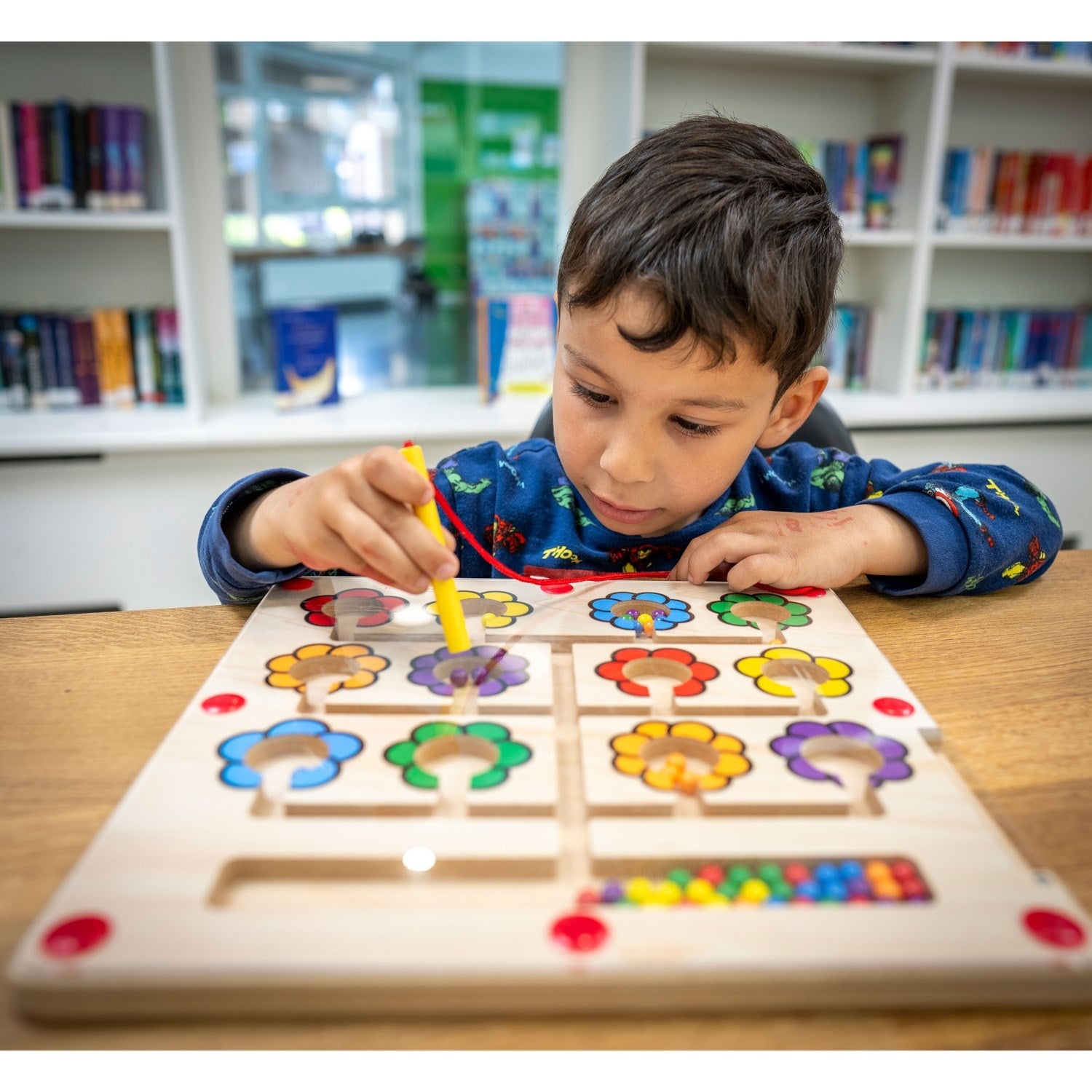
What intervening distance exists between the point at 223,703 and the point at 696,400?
0.41 meters

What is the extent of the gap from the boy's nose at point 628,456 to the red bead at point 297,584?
0.82ft

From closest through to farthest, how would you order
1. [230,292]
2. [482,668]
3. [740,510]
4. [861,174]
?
[482,668] → [740,510] → [230,292] → [861,174]

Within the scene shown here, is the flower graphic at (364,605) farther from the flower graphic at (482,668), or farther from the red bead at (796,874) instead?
the red bead at (796,874)

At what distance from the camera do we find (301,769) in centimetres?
48

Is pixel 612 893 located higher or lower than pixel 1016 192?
lower

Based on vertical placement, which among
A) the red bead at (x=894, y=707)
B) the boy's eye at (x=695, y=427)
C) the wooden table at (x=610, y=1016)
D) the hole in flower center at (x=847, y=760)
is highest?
the boy's eye at (x=695, y=427)

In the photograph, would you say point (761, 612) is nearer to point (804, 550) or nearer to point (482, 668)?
point (804, 550)

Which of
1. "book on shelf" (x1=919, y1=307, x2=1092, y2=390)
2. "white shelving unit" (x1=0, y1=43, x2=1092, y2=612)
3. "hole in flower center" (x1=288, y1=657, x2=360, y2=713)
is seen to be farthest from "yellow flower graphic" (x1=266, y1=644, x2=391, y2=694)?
"book on shelf" (x1=919, y1=307, x2=1092, y2=390)

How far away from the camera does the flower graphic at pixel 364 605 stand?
0.67m

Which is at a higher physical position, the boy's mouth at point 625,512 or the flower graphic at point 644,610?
the boy's mouth at point 625,512

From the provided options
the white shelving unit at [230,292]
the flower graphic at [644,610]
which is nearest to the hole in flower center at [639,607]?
the flower graphic at [644,610]

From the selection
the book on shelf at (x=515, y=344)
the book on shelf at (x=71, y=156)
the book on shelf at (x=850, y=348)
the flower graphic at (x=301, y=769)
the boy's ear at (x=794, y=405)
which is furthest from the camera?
the book on shelf at (x=850, y=348)

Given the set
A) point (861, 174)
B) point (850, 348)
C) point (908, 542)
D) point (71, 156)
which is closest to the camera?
point (908, 542)

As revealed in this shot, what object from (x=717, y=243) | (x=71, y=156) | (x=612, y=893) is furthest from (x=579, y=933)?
(x=71, y=156)
